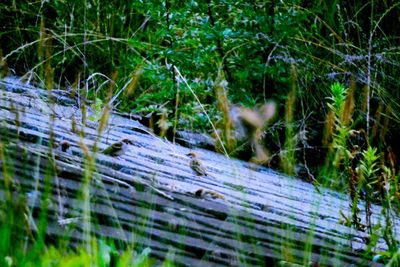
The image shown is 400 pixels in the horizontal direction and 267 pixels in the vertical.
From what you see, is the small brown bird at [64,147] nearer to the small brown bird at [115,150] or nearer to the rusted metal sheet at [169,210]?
the rusted metal sheet at [169,210]

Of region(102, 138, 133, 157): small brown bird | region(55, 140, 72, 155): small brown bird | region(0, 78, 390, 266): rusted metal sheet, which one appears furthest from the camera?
region(102, 138, 133, 157): small brown bird

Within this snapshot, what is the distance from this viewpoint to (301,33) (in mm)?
3953

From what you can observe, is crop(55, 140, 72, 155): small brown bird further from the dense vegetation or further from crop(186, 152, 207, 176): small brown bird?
the dense vegetation

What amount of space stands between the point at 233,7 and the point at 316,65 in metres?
0.48

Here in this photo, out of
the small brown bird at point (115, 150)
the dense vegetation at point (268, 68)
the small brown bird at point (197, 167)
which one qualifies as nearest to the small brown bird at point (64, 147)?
the small brown bird at point (115, 150)

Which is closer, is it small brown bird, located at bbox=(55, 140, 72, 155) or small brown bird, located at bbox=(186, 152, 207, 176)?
small brown bird, located at bbox=(55, 140, 72, 155)

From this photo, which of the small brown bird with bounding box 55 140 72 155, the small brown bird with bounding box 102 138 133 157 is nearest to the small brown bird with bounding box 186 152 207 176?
the small brown bird with bounding box 102 138 133 157

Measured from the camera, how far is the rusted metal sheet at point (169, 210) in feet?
3.71

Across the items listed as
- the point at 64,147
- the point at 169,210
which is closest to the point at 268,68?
the point at 64,147

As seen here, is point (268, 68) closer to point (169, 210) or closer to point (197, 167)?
point (197, 167)

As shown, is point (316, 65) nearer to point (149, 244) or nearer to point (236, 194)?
point (236, 194)

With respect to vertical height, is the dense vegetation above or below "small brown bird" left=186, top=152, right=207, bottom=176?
below

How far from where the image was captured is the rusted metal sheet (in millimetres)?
1131

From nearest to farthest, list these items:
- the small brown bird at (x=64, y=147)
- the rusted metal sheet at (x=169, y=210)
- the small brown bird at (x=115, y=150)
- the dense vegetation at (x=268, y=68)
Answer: the rusted metal sheet at (x=169, y=210) < the small brown bird at (x=64, y=147) < the small brown bird at (x=115, y=150) < the dense vegetation at (x=268, y=68)
